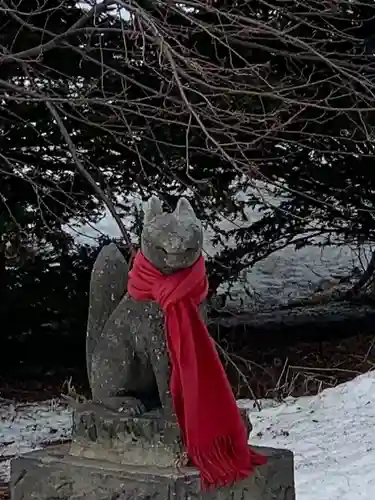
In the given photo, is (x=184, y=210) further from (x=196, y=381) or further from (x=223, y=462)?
(x=223, y=462)

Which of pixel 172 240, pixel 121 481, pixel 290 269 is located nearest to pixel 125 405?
pixel 121 481

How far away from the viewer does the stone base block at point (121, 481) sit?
3.49 meters

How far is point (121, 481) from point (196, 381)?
1.39 feet

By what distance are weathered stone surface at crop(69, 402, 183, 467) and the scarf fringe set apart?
Result: 9 centimetres

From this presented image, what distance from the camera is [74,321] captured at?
32.3 feet

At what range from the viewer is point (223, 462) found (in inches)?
141

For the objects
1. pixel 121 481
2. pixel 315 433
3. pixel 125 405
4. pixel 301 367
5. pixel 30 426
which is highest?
pixel 125 405

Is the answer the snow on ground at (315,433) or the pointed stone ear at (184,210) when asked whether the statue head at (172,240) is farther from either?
the snow on ground at (315,433)

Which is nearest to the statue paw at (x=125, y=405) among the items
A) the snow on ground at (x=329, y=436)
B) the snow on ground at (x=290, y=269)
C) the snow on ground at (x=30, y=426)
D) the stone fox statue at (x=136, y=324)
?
the stone fox statue at (x=136, y=324)

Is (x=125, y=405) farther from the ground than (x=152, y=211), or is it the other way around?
(x=152, y=211)

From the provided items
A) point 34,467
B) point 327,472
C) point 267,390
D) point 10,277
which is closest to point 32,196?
point 10,277

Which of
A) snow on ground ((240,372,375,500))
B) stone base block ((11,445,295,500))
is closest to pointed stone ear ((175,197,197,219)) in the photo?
stone base block ((11,445,295,500))

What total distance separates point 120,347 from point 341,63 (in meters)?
4.71

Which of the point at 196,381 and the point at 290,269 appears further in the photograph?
the point at 290,269
